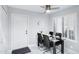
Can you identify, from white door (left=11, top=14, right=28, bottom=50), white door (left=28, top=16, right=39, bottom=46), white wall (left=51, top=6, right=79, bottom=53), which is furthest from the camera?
white door (left=28, top=16, right=39, bottom=46)

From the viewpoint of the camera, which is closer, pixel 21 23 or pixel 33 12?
pixel 21 23

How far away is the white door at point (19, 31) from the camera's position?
3.16 meters

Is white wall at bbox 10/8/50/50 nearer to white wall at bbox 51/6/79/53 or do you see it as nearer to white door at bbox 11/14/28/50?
white door at bbox 11/14/28/50

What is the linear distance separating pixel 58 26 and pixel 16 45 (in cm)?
277

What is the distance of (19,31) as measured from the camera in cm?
337

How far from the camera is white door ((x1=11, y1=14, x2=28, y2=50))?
3160 mm

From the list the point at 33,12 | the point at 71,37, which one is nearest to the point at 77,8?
the point at 71,37

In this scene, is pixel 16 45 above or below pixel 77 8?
below

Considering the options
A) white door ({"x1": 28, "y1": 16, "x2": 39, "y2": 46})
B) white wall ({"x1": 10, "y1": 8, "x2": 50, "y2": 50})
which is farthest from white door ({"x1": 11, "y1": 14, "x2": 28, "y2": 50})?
white door ({"x1": 28, "y1": 16, "x2": 39, "y2": 46})

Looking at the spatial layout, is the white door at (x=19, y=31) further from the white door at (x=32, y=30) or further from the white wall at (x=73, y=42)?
the white wall at (x=73, y=42)

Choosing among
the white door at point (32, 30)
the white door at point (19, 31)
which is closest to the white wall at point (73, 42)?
the white door at point (32, 30)
